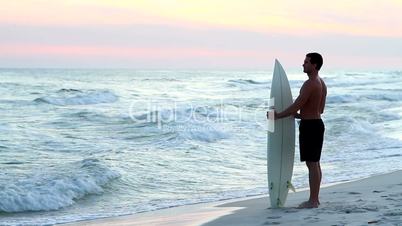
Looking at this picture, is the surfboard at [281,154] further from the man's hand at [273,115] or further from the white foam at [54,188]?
the white foam at [54,188]

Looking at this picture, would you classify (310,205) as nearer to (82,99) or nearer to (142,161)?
(142,161)

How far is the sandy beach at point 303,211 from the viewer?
4.92 meters

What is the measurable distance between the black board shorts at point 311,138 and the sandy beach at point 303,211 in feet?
1.62

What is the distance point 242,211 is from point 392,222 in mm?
1979

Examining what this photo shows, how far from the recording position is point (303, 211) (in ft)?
18.0

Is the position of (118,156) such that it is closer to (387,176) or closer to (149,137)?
(149,137)

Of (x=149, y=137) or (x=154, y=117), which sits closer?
(x=149, y=137)

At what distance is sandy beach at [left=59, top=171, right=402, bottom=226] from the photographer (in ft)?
16.1

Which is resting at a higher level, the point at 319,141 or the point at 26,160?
the point at 319,141

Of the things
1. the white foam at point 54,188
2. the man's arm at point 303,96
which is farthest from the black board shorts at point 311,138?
the white foam at point 54,188

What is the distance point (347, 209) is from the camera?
17.5 feet

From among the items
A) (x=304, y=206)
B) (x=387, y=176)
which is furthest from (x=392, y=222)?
(x=387, y=176)

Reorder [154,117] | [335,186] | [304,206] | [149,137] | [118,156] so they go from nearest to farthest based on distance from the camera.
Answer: [304,206]
[335,186]
[118,156]
[149,137]
[154,117]

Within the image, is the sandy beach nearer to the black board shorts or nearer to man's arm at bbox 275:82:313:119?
the black board shorts
